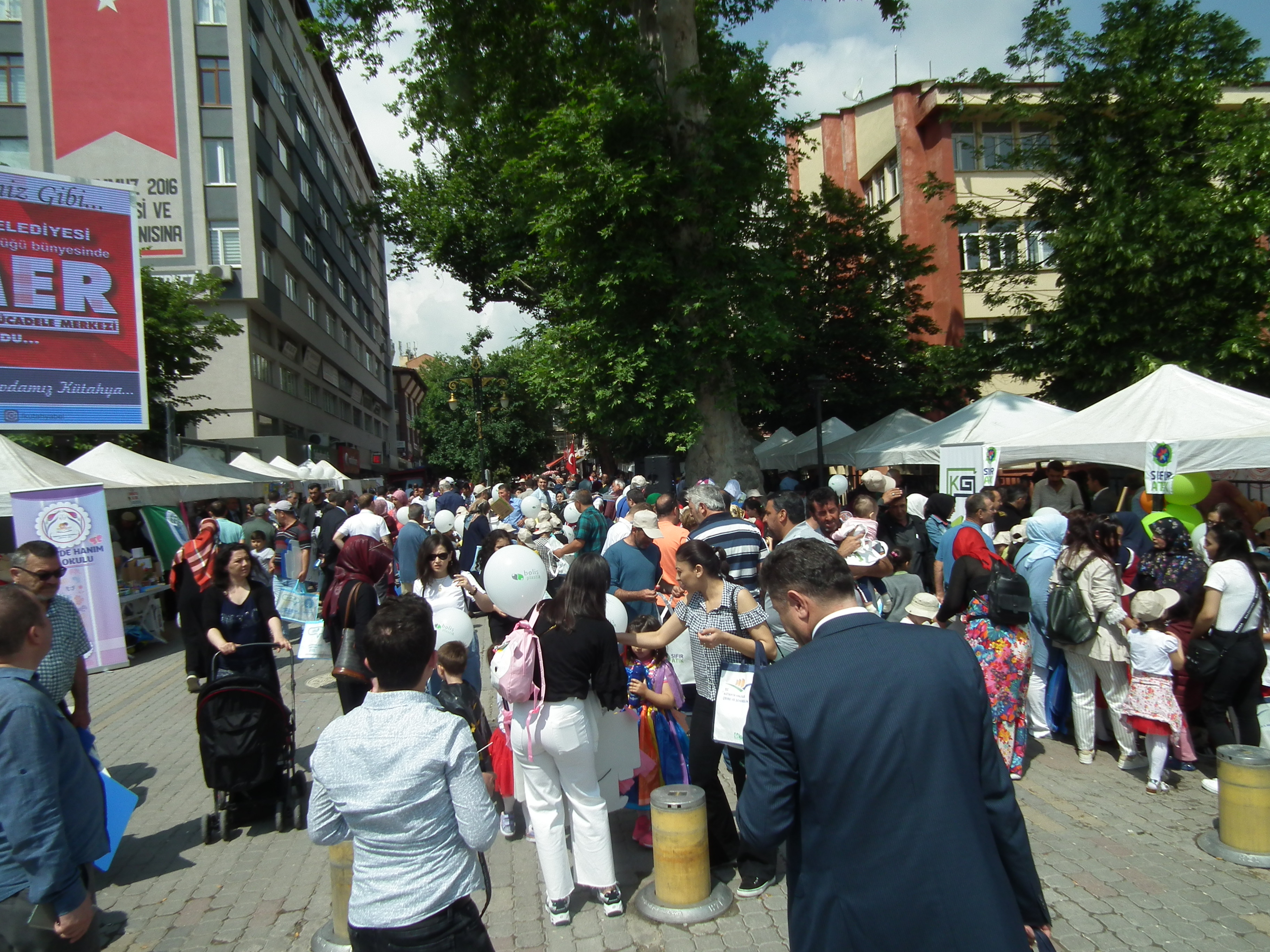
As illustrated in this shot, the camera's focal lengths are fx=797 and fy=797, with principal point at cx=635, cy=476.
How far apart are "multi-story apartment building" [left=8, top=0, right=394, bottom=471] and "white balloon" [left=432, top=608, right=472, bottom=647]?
80.6ft

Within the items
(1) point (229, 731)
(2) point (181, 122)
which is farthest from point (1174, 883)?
(2) point (181, 122)

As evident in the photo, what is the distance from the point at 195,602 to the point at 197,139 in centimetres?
2853

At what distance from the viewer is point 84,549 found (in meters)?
7.55

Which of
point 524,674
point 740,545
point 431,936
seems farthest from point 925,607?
point 431,936

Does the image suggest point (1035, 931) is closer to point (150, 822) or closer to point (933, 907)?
point (933, 907)

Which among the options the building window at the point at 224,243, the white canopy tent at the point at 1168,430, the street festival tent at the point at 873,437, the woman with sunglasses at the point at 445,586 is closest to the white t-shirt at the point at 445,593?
the woman with sunglasses at the point at 445,586

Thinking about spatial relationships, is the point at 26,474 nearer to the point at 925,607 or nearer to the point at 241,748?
the point at 241,748

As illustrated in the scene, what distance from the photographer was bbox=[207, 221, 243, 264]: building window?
2870 centimetres

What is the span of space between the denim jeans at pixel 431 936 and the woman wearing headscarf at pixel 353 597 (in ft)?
9.93

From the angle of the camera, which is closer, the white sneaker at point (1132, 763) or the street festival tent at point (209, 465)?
the white sneaker at point (1132, 763)

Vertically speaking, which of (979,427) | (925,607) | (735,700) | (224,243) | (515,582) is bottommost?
(735,700)

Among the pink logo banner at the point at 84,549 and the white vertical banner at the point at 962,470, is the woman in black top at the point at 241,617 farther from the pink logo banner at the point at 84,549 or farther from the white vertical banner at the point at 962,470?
the white vertical banner at the point at 962,470

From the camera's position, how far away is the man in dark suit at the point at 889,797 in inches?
74.2

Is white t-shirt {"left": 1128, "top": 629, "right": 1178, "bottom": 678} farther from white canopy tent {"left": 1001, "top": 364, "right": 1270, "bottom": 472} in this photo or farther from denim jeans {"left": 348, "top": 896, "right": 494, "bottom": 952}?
denim jeans {"left": 348, "top": 896, "right": 494, "bottom": 952}
